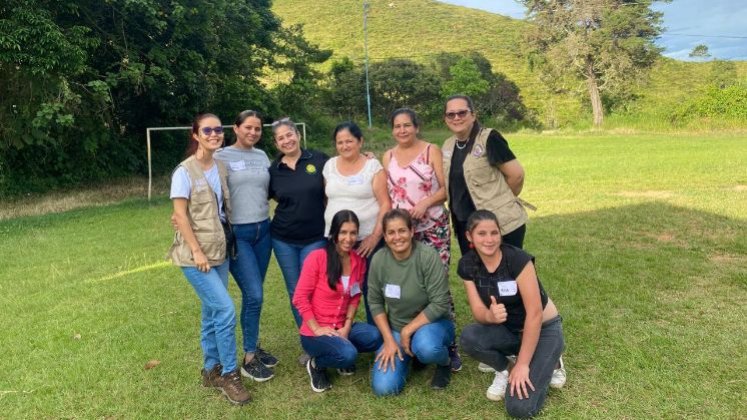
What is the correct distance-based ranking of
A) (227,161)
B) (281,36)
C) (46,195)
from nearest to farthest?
1. (227,161)
2. (46,195)
3. (281,36)

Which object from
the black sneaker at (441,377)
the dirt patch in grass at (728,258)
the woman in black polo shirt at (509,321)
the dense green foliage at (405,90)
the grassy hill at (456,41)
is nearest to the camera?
the woman in black polo shirt at (509,321)

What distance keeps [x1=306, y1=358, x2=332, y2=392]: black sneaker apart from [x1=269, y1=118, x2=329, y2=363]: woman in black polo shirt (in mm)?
615

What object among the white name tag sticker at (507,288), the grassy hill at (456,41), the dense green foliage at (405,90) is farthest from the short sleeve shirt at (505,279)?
the dense green foliage at (405,90)

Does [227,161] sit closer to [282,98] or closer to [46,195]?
[46,195]

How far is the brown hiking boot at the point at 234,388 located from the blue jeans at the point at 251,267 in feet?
1.11

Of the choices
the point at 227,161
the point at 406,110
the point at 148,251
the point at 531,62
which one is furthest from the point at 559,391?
the point at 531,62

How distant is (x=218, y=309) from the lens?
3217 mm

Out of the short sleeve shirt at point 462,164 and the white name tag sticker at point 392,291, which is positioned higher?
the short sleeve shirt at point 462,164

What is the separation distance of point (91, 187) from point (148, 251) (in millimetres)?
8078

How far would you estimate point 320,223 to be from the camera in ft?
11.6

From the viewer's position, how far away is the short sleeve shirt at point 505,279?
10.1 ft

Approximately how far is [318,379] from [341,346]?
0.90ft

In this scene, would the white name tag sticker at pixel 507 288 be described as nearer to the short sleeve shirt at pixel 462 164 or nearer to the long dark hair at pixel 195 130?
the short sleeve shirt at pixel 462 164

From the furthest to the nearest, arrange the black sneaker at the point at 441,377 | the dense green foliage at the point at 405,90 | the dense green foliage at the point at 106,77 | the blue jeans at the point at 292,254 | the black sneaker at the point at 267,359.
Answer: the dense green foliage at the point at 405,90, the dense green foliage at the point at 106,77, the black sneaker at the point at 267,359, the blue jeans at the point at 292,254, the black sneaker at the point at 441,377
